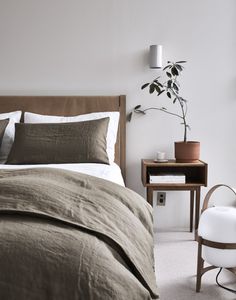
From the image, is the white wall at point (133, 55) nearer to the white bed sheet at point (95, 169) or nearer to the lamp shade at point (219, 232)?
the white bed sheet at point (95, 169)

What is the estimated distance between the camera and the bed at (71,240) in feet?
3.37

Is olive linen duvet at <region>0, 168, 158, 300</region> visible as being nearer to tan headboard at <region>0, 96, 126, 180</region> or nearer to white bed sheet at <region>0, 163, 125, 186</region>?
white bed sheet at <region>0, 163, 125, 186</region>

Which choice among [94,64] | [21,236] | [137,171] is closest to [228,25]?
[94,64]

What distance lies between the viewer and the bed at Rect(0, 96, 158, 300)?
1.03 metres

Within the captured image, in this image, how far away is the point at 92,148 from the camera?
104 inches

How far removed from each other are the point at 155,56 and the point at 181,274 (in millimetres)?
1730

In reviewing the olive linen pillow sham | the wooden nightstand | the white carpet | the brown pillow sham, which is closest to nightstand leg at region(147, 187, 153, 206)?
the wooden nightstand

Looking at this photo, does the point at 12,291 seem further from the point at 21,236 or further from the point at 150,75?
the point at 150,75

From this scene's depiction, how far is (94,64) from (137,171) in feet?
3.32

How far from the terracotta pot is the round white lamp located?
3.16 feet

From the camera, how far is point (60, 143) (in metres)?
2.66

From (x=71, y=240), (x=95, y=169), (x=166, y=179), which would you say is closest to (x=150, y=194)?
(x=166, y=179)

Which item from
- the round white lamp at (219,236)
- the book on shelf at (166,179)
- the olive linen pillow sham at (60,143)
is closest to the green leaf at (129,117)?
the olive linen pillow sham at (60,143)

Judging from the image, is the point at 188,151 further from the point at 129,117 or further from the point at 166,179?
the point at 129,117
